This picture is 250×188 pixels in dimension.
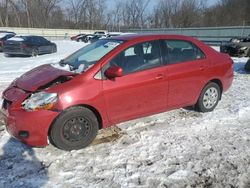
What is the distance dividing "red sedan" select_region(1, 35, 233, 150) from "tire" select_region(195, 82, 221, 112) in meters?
0.07

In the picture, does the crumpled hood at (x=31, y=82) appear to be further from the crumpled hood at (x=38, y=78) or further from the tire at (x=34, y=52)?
the tire at (x=34, y=52)

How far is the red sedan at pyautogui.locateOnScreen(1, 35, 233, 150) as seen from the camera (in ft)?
14.4

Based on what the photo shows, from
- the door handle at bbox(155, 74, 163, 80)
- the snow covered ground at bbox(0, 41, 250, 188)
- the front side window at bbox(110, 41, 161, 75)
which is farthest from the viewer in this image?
the door handle at bbox(155, 74, 163, 80)

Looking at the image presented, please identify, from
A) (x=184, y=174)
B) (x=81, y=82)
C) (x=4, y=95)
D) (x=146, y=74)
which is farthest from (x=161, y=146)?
(x=4, y=95)

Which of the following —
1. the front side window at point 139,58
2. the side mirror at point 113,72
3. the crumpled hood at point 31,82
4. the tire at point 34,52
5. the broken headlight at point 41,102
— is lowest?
the tire at point 34,52

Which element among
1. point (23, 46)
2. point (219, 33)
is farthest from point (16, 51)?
point (219, 33)

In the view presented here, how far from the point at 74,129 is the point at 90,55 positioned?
1407 millimetres

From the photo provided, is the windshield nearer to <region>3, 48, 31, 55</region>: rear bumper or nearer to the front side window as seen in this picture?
the front side window

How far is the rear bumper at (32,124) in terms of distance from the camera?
4289mm

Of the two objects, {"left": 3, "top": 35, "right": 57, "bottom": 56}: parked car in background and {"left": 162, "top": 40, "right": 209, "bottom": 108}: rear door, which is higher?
{"left": 162, "top": 40, "right": 209, "bottom": 108}: rear door

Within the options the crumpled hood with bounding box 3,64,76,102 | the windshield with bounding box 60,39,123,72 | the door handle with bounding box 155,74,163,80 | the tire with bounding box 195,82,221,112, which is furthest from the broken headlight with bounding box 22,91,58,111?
the tire with bounding box 195,82,221,112

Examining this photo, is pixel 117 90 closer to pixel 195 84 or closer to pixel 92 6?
pixel 195 84

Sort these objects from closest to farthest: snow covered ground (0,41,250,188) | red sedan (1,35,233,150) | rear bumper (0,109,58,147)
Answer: snow covered ground (0,41,250,188), rear bumper (0,109,58,147), red sedan (1,35,233,150)

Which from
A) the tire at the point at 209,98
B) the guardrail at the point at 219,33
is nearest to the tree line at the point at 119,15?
the guardrail at the point at 219,33
